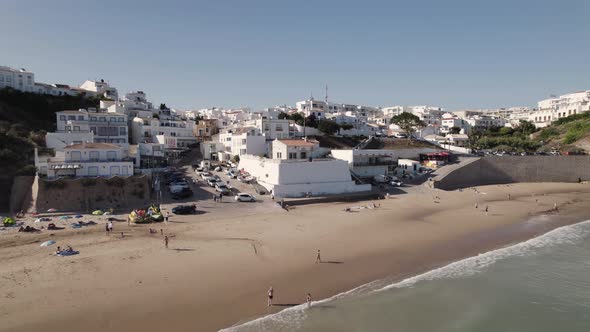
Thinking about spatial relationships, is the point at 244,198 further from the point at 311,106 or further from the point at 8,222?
the point at 311,106

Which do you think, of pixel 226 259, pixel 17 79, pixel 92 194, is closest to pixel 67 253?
pixel 226 259

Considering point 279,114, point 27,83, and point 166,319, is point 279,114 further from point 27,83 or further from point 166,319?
point 166,319

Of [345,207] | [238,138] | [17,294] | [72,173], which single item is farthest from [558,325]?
[238,138]

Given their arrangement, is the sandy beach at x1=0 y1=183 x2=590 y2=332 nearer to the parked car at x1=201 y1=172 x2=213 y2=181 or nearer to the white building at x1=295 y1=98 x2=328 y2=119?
the parked car at x1=201 y1=172 x2=213 y2=181

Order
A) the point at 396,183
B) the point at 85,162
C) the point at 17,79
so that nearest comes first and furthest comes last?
the point at 85,162, the point at 396,183, the point at 17,79

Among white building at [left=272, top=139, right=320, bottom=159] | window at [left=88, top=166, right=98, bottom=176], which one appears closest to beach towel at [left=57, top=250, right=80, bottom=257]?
window at [left=88, top=166, right=98, bottom=176]

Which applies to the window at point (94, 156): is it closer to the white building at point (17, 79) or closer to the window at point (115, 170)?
the window at point (115, 170)
